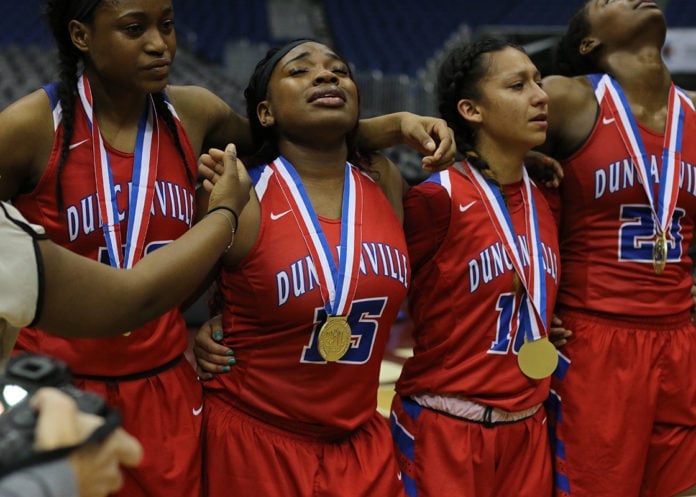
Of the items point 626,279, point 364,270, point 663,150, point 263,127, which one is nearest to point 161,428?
point 364,270

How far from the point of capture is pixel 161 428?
218cm

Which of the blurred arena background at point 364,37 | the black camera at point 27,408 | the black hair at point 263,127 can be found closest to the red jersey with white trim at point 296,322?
the black hair at point 263,127

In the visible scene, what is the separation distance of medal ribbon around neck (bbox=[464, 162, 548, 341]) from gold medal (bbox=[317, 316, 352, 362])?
1.93ft

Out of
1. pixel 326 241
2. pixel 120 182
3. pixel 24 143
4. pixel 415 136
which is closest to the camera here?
pixel 24 143

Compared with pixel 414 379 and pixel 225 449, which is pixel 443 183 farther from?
pixel 225 449

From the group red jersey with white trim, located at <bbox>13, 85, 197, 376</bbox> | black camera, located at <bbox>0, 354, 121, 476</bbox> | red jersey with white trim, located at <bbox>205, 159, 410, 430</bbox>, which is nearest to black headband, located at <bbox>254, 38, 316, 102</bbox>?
red jersey with white trim, located at <bbox>205, 159, 410, 430</bbox>

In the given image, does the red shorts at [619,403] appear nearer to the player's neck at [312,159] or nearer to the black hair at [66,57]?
the player's neck at [312,159]

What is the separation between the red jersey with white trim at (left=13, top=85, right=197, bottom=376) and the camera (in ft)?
6.82

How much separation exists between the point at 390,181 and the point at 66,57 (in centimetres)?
94

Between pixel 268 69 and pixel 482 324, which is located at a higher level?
pixel 268 69

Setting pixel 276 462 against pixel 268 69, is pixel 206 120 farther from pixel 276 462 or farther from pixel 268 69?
pixel 276 462

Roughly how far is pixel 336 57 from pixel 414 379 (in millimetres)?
930

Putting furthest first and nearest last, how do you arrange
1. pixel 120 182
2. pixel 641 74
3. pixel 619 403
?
1. pixel 641 74
2. pixel 619 403
3. pixel 120 182

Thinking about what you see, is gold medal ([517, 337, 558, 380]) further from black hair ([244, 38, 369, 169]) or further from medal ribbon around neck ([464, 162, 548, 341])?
black hair ([244, 38, 369, 169])
